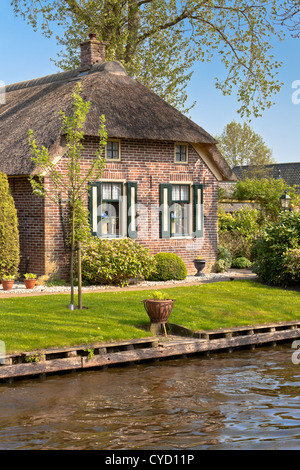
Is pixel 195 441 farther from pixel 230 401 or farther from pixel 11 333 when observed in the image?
pixel 11 333

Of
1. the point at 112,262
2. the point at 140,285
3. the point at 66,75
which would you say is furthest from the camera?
the point at 66,75

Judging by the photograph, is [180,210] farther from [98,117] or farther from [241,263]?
[98,117]

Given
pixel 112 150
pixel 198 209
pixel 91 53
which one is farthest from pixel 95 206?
pixel 91 53

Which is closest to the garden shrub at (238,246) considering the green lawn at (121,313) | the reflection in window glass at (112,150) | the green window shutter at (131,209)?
the green window shutter at (131,209)

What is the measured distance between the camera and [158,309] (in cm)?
1211

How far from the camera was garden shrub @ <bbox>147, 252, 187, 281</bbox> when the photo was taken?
18.9 m

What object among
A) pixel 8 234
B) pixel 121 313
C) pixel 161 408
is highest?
pixel 8 234

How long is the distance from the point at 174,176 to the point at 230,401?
11777mm

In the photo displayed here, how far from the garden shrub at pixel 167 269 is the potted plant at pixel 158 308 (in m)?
6.39

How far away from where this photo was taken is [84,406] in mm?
8906

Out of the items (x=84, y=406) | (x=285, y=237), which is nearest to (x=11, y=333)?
(x=84, y=406)

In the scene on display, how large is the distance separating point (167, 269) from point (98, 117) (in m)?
4.75

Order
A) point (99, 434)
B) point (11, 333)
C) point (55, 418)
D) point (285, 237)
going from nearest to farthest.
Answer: point (99, 434) → point (55, 418) → point (11, 333) → point (285, 237)

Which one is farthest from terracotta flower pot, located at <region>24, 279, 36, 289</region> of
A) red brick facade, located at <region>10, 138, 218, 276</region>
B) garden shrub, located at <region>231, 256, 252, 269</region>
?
garden shrub, located at <region>231, 256, 252, 269</region>
